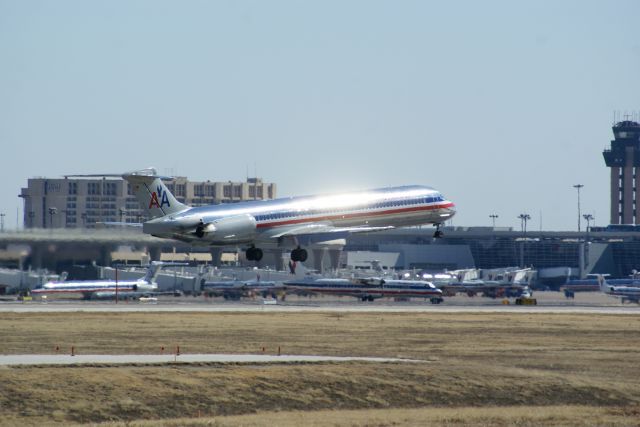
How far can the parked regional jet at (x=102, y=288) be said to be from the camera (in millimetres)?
135000

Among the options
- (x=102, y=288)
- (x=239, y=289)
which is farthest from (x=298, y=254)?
(x=239, y=289)

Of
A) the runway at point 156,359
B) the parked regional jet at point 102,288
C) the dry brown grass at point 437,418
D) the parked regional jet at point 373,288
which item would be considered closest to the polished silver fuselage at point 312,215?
the runway at point 156,359

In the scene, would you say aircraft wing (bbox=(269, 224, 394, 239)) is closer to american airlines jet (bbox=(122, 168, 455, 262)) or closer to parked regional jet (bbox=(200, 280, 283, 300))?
american airlines jet (bbox=(122, 168, 455, 262))

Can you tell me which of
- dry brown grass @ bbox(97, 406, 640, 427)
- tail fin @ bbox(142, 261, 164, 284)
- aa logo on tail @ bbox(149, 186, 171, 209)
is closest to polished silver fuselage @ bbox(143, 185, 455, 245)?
aa logo on tail @ bbox(149, 186, 171, 209)

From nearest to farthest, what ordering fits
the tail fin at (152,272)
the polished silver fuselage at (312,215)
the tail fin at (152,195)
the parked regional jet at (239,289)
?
the polished silver fuselage at (312,215) < the tail fin at (152,195) < the tail fin at (152,272) < the parked regional jet at (239,289)

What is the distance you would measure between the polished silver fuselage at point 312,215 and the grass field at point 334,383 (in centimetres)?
1475

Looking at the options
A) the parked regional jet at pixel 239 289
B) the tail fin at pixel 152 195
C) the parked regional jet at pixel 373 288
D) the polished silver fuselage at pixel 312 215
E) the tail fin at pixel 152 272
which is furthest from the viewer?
the parked regional jet at pixel 239 289

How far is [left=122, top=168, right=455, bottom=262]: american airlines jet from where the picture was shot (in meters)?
87.6

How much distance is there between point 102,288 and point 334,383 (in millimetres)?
93008

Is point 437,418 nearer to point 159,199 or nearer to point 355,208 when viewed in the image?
point 159,199

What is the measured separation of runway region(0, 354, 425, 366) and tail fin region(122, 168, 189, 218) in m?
35.1

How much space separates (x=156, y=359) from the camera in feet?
172

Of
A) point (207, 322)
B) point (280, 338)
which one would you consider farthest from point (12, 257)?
point (280, 338)

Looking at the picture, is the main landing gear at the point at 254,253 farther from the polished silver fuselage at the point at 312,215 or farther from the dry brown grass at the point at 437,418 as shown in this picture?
the dry brown grass at the point at 437,418
